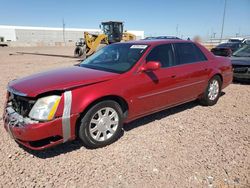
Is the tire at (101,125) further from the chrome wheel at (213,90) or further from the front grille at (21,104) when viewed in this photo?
the chrome wheel at (213,90)

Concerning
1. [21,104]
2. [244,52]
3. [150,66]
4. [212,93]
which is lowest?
[212,93]

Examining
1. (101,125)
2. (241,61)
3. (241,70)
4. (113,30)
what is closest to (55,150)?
(101,125)

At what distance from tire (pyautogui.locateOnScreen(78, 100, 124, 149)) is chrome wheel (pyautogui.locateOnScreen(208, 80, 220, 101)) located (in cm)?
269

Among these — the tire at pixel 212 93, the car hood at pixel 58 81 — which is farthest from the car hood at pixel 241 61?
the car hood at pixel 58 81

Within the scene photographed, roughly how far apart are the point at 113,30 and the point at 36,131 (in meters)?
21.3

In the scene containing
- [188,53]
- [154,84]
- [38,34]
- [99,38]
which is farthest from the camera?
[38,34]

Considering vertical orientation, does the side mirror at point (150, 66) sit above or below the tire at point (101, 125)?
above

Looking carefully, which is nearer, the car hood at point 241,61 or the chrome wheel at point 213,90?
the chrome wheel at point 213,90

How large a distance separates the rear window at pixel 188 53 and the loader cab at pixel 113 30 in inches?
722

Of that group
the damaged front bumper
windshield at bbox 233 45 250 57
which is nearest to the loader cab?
windshield at bbox 233 45 250 57

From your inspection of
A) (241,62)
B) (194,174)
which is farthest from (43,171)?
(241,62)

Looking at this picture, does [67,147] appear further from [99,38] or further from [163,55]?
[99,38]

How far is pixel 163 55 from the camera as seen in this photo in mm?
4375

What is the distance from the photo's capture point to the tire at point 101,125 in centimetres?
331
